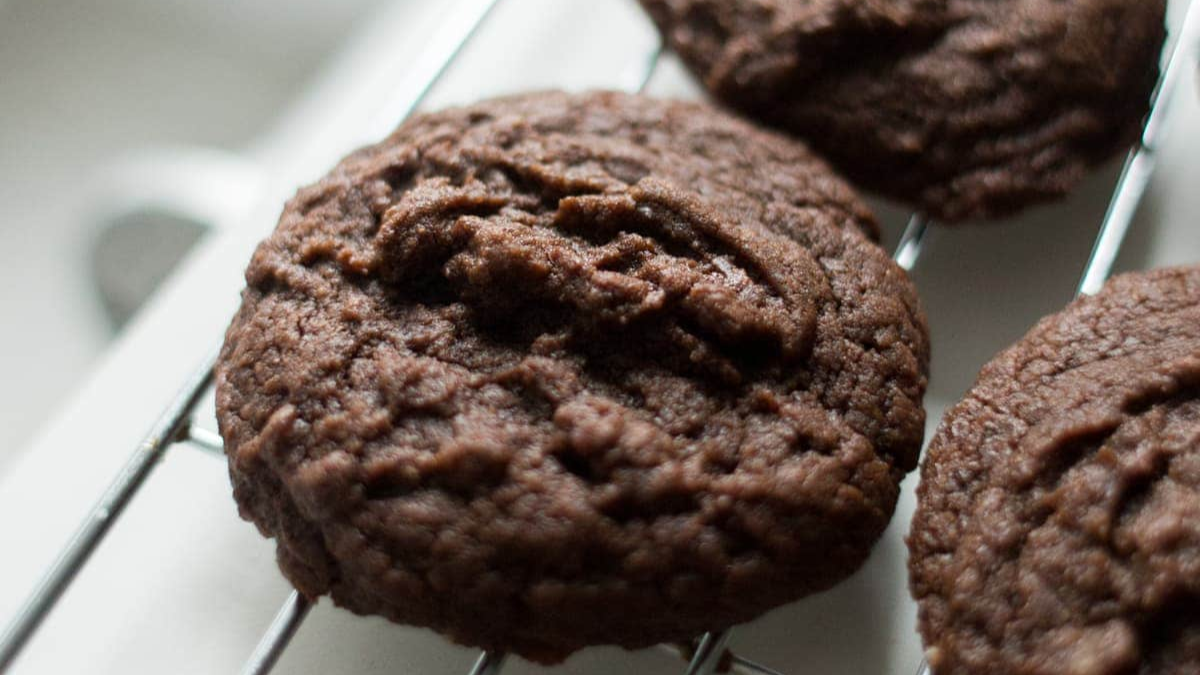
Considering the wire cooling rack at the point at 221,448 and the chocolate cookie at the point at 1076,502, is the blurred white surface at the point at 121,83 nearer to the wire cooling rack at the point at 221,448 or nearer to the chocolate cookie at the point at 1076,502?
the wire cooling rack at the point at 221,448

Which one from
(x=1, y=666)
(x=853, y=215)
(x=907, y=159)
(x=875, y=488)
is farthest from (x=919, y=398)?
(x=1, y=666)

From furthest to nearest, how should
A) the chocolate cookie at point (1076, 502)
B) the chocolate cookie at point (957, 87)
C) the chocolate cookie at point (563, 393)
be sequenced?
the chocolate cookie at point (957, 87), the chocolate cookie at point (563, 393), the chocolate cookie at point (1076, 502)

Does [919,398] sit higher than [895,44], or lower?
lower

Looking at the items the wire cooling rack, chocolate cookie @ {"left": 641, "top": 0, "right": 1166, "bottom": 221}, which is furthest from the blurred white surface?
chocolate cookie @ {"left": 641, "top": 0, "right": 1166, "bottom": 221}

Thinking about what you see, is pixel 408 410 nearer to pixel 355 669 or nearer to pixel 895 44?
pixel 355 669

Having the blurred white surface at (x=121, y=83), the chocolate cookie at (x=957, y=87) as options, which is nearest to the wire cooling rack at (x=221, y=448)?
the chocolate cookie at (x=957, y=87)

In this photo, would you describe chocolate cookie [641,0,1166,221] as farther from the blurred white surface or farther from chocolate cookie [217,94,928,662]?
the blurred white surface
